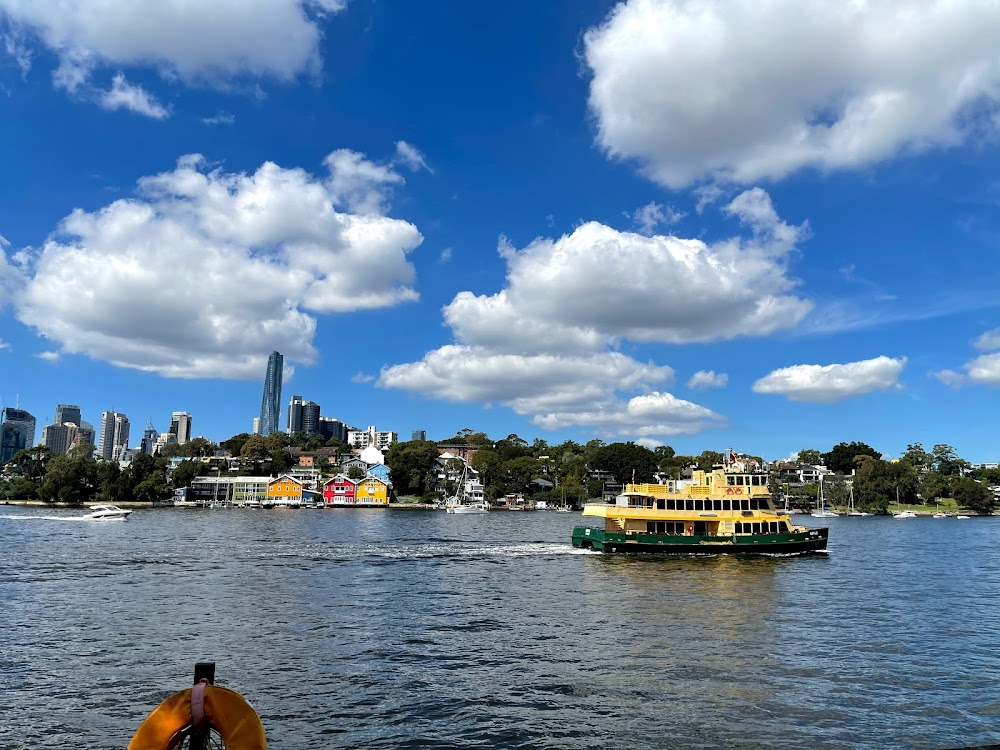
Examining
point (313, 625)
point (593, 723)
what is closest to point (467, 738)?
point (593, 723)

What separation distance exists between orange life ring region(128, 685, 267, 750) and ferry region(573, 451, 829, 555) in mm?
65017

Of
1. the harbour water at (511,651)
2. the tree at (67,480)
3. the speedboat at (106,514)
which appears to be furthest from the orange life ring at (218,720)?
the tree at (67,480)

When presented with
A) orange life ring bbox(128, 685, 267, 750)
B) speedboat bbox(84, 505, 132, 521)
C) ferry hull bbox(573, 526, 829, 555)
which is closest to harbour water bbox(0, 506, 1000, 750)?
ferry hull bbox(573, 526, 829, 555)

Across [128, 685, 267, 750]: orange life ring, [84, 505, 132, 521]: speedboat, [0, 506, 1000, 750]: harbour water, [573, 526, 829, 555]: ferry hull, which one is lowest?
[84, 505, 132, 521]: speedboat

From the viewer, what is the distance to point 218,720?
984 centimetres

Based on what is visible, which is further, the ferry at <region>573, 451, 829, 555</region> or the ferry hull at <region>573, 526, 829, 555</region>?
the ferry at <region>573, 451, 829, 555</region>

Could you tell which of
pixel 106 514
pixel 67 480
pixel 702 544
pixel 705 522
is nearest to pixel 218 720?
pixel 702 544

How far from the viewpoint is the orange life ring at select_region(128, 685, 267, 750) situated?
979 centimetres

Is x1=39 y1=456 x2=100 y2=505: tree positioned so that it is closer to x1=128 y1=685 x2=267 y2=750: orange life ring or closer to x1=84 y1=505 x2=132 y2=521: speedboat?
x1=84 y1=505 x2=132 y2=521: speedboat

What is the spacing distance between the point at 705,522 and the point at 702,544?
2.88 meters

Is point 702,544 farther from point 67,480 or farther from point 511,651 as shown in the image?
point 67,480

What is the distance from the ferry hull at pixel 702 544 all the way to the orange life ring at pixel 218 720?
65.0m

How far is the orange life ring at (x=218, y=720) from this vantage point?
9789 millimetres

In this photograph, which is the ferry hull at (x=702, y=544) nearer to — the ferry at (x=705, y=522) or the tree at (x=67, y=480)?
the ferry at (x=705, y=522)
